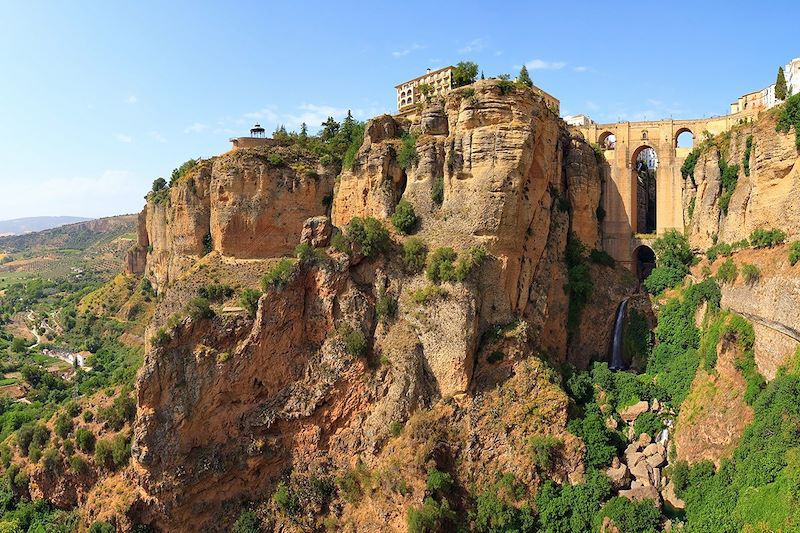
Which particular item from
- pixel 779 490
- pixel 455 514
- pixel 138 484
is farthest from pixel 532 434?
pixel 138 484

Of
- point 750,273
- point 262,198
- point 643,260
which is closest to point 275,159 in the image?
point 262,198

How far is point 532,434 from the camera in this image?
27047mm

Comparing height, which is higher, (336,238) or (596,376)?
(336,238)

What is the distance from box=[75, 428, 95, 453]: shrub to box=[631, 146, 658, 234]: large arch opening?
32473mm

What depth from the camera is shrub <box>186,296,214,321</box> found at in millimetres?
28484

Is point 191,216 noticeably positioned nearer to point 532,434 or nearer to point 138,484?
point 138,484

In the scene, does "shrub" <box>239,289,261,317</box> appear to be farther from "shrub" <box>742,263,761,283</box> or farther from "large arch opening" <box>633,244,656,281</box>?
"large arch opening" <box>633,244,656,281</box>

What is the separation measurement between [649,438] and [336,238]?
17.1 meters

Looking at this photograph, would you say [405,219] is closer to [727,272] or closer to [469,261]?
[469,261]

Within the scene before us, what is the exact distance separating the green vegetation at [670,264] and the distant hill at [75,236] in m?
141

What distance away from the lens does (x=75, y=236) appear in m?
178

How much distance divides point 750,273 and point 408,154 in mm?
17012

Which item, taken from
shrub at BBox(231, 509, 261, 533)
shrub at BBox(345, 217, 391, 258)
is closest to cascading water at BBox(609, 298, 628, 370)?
shrub at BBox(345, 217, 391, 258)

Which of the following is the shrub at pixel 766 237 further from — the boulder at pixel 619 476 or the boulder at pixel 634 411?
the boulder at pixel 619 476
